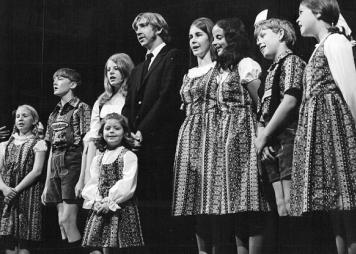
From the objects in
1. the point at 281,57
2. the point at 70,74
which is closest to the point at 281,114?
the point at 281,57

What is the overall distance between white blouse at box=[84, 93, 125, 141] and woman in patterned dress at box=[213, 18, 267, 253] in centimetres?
94

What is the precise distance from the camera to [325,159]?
395cm

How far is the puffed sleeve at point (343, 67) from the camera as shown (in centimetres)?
399

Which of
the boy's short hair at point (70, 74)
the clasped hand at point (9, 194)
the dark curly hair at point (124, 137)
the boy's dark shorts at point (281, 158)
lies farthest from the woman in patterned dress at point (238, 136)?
the clasped hand at point (9, 194)

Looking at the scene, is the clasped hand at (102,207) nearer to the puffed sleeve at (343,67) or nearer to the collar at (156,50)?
the collar at (156,50)

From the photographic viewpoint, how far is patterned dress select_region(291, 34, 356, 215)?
12.8 feet

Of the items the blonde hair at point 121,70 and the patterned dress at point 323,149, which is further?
the blonde hair at point 121,70

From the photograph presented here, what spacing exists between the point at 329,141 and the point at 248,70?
832mm

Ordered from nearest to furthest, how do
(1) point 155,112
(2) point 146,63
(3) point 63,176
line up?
(1) point 155,112 < (2) point 146,63 < (3) point 63,176

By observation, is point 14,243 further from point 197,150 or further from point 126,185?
point 197,150

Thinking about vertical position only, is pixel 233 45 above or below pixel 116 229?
above

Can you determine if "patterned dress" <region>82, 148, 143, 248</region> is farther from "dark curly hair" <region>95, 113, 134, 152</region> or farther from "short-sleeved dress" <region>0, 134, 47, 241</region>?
"short-sleeved dress" <region>0, 134, 47, 241</region>

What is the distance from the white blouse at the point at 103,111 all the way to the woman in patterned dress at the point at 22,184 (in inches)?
22.1

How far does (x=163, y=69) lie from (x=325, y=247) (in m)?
1.54
